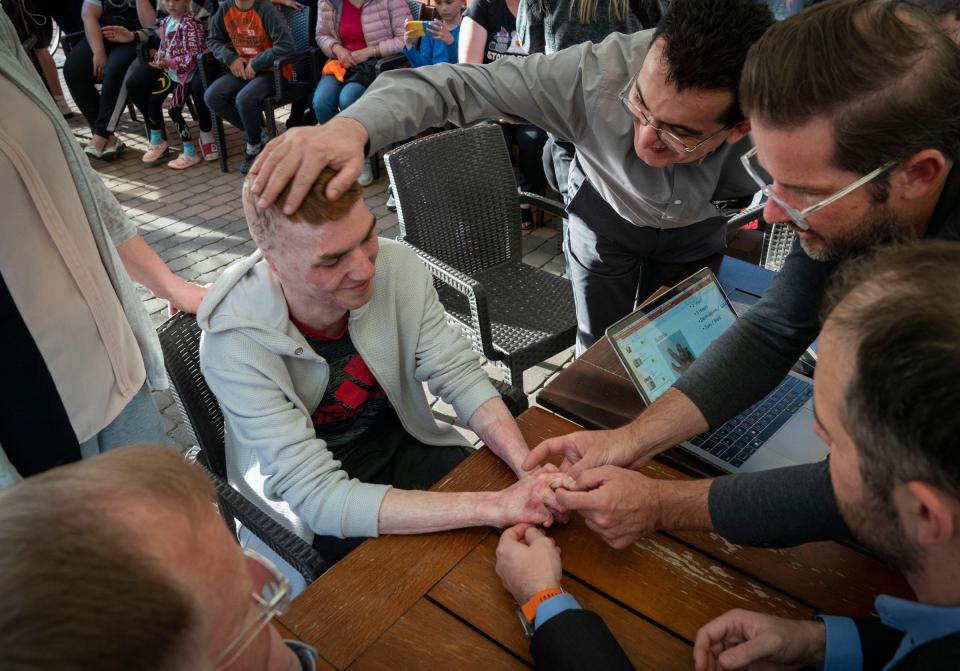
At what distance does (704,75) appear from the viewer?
1.90m

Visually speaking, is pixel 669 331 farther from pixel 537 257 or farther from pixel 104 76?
pixel 104 76

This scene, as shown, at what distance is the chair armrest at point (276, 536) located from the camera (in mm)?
1704

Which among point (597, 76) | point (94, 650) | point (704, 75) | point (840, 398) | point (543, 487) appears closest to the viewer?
point (94, 650)

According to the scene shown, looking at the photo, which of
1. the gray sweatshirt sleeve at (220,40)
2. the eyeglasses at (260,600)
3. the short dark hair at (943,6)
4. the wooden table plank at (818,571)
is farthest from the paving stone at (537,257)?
the eyeglasses at (260,600)

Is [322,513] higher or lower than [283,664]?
lower

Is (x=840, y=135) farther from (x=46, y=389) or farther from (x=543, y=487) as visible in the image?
(x=46, y=389)

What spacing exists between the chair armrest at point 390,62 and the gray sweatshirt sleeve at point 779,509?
19.0 feet

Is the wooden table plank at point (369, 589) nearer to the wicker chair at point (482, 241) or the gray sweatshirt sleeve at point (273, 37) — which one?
the wicker chair at point (482, 241)

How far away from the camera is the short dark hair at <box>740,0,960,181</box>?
4.57ft

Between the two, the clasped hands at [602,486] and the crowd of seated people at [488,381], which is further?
the clasped hands at [602,486]

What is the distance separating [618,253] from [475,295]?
628 millimetres

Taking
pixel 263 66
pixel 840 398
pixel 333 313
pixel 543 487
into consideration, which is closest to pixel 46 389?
pixel 333 313

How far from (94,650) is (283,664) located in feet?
1.72

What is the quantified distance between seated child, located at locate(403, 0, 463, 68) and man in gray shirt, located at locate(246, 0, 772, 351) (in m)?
3.79
